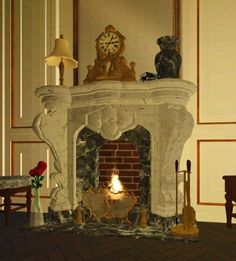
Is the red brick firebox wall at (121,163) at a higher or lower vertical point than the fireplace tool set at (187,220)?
higher

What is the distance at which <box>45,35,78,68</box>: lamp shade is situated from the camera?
4.24 m

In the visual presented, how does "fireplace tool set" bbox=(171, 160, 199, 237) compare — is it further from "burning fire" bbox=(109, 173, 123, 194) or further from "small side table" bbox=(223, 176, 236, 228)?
"burning fire" bbox=(109, 173, 123, 194)

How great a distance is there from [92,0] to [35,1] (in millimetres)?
835

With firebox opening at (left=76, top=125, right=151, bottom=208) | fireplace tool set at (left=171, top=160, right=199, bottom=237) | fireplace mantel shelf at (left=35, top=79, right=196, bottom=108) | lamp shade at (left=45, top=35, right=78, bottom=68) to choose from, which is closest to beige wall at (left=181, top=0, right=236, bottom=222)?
fireplace mantel shelf at (left=35, top=79, right=196, bottom=108)

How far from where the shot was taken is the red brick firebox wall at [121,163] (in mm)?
4145

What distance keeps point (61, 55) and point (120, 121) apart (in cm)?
105

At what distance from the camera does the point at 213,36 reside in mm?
4430

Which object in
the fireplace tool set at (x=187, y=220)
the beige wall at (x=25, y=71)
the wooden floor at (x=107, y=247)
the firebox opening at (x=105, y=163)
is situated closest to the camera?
the wooden floor at (x=107, y=247)

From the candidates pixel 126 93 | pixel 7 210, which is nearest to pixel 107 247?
pixel 7 210

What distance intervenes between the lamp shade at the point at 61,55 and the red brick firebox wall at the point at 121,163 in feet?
3.52

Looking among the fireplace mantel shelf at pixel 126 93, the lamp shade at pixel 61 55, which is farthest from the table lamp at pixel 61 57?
the fireplace mantel shelf at pixel 126 93

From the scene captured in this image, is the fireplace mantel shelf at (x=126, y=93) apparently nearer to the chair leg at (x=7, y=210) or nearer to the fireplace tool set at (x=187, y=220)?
the fireplace tool set at (x=187, y=220)

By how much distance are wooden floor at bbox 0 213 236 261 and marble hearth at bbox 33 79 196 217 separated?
1.55ft

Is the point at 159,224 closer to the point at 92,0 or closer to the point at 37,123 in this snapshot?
the point at 37,123
